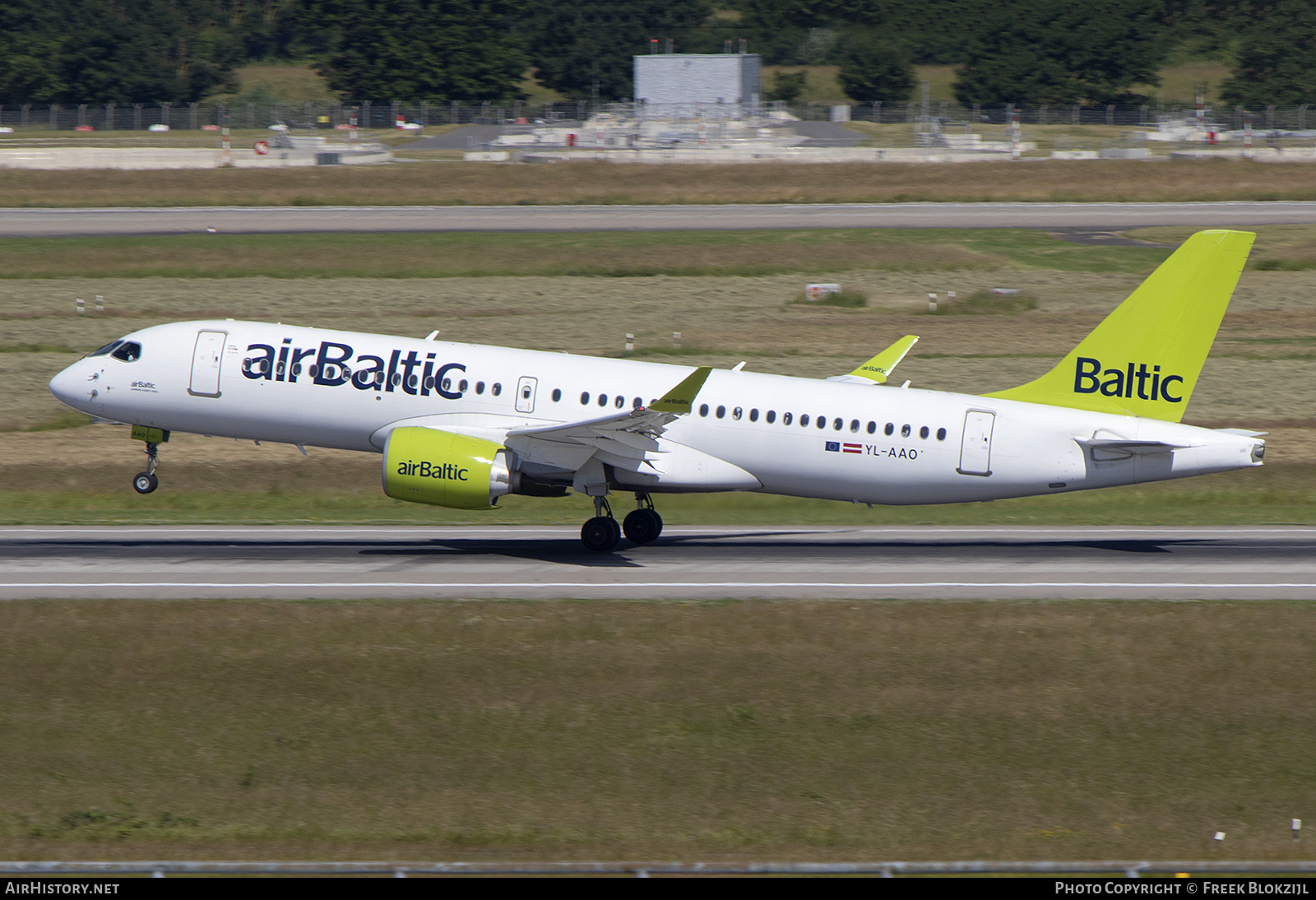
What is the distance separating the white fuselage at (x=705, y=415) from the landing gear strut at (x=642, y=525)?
1.70 m

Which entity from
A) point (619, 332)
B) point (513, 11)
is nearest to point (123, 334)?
point (619, 332)

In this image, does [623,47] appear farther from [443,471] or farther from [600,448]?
[443,471]

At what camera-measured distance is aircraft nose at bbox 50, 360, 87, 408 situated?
114ft

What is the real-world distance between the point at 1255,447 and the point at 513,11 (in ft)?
433

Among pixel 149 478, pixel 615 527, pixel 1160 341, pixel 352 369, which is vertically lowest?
pixel 615 527

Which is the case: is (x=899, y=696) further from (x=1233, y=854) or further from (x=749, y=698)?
(x=1233, y=854)

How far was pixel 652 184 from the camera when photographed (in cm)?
9669

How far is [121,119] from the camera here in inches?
5251

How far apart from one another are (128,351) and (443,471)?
9564 millimetres

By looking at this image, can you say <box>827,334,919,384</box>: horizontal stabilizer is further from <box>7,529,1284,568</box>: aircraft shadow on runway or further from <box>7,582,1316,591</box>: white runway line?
<box>7,582,1316,591</box>: white runway line

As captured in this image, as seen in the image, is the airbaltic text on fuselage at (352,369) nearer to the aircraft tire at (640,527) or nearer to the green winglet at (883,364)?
the aircraft tire at (640,527)

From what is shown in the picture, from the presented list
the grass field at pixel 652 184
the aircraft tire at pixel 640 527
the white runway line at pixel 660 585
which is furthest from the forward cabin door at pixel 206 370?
the grass field at pixel 652 184

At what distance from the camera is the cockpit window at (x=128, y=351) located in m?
34.6

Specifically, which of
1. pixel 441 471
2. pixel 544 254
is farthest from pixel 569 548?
pixel 544 254
